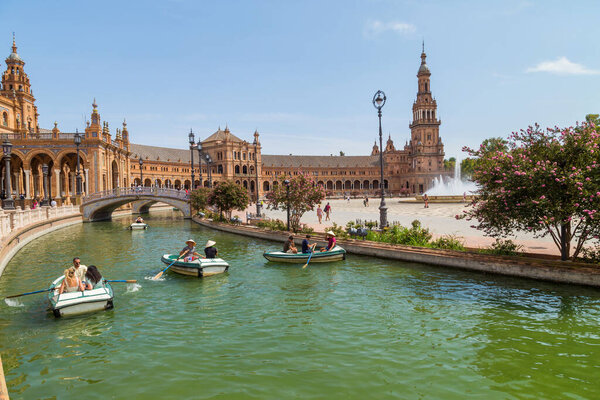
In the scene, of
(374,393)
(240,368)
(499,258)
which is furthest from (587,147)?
(240,368)

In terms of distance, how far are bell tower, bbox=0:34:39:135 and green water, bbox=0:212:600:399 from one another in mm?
65858

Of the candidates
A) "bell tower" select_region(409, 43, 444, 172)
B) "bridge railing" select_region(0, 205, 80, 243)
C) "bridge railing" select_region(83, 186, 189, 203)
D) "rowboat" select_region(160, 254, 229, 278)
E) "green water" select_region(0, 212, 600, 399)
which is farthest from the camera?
"bell tower" select_region(409, 43, 444, 172)

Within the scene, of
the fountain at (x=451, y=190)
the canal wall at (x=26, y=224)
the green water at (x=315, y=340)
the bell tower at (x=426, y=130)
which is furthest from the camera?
the bell tower at (x=426, y=130)

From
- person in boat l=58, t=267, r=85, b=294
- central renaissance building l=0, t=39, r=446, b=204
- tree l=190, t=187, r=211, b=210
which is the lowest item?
person in boat l=58, t=267, r=85, b=294

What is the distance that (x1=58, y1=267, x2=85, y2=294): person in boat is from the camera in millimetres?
11766

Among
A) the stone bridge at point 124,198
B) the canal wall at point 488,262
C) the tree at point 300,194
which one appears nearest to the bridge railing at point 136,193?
the stone bridge at point 124,198

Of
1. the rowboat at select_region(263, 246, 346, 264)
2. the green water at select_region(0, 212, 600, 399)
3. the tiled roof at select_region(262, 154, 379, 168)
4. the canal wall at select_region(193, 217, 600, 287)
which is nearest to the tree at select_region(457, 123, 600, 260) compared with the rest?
the canal wall at select_region(193, 217, 600, 287)

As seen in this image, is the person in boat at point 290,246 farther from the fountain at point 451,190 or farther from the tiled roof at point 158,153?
the tiled roof at point 158,153

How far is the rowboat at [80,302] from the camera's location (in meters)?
11.2

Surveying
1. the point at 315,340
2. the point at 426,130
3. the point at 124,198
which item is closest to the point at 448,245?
the point at 315,340

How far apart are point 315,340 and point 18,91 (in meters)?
80.1

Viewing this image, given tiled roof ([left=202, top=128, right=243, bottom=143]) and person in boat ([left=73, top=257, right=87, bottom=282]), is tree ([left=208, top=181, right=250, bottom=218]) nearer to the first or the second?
person in boat ([left=73, top=257, right=87, bottom=282])

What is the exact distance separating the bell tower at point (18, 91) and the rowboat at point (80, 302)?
69.6 m

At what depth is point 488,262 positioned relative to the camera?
Answer: 15.3 m
